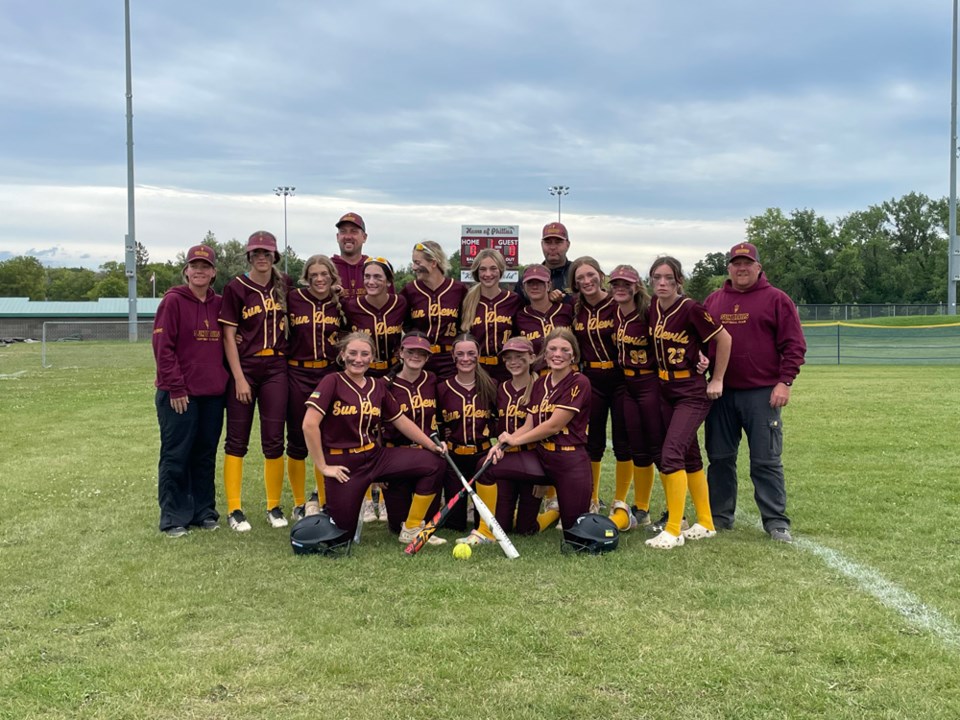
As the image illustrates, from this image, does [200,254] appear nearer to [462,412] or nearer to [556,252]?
[462,412]

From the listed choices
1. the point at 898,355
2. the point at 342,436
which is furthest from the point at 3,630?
the point at 898,355

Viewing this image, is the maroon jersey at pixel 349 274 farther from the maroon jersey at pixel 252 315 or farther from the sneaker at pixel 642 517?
the sneaker at pixel 642 517

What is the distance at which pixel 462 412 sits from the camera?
525 cm

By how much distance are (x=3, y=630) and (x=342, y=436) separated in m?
2.04

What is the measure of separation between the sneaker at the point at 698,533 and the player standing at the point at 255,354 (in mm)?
2738

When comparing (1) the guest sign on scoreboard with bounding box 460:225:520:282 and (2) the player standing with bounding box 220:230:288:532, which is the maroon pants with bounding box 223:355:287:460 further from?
(1) the guest sign on scoreboard with bounding box 460:225:520:282

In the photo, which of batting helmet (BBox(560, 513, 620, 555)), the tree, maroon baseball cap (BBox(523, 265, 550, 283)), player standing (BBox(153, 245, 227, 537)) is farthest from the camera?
the tree

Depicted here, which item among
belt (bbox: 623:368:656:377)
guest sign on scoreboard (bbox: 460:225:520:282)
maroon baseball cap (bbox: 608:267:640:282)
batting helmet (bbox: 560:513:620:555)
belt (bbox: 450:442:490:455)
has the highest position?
guest sign on scoreboard (bbox: 460:225:520:282)

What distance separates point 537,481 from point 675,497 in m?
0.88

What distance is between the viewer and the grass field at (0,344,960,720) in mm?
2898

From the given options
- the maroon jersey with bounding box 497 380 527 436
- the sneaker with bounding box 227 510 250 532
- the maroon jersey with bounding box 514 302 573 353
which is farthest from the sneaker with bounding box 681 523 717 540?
the sneaker with bounding box 227 510 250 532

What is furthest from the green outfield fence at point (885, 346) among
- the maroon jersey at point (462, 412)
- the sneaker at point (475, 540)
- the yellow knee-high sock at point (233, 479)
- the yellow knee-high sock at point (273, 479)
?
the yellow knee-high sock at point (233, 479)

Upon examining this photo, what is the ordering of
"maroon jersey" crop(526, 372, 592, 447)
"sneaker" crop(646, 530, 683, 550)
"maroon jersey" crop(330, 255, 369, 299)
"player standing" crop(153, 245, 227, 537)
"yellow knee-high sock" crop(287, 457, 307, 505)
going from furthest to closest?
1. "maroon jersey" crop(330, 255, 369, 299)
2. "yellow knee-high sock" crop(287, 457, 307, 505)
3. "player standing" crop(153, 245, 227, 537)
4. "maroon jersey" crop(526, 372, 592, 447)
5. "sneaker" crop(646, 530, 683, 550)

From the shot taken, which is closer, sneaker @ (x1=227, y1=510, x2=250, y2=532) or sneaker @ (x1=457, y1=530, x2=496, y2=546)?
sneaker @ (x1=457, y1=530, x2=496, y2=546)
